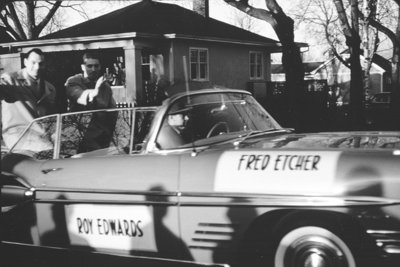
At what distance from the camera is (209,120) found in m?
4.54

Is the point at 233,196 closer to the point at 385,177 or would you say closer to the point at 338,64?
the point at 385,177

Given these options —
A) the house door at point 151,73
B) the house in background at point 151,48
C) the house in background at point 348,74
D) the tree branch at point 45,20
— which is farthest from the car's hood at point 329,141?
the house in background at point 348,74

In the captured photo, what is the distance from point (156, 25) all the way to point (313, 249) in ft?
66.2

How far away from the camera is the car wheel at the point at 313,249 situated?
3.55 metres

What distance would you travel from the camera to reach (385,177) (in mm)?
3344

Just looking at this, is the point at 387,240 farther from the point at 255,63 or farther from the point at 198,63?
the point at 255,63

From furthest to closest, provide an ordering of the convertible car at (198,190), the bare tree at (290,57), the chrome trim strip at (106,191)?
the bare tree at (290,57), the chrome trim strip at (106,191), the convertible car at (198,190)

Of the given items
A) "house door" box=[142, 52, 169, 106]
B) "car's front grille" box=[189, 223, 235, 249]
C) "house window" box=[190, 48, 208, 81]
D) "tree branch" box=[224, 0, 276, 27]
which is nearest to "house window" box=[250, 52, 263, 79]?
"house window" box=[190, 48, 208, 81]

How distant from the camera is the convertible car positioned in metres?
3.47

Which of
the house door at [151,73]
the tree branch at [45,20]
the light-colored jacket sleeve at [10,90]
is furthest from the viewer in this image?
the tree branch at [45,20]

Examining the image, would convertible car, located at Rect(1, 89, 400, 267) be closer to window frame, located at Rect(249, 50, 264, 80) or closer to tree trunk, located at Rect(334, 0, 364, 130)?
tree trunk, located at Rect(334, 0, 364, 130)

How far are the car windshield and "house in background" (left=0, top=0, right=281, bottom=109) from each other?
1493 cm

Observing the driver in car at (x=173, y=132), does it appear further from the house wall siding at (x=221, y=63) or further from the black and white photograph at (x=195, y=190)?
the house wall siding at (x=221, y=63)

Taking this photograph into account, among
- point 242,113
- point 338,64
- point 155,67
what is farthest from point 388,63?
point 242,113
